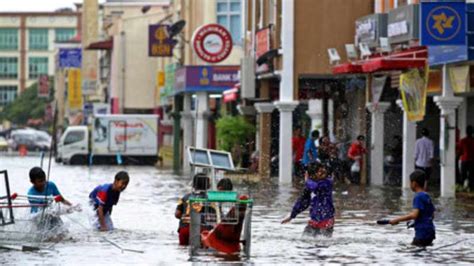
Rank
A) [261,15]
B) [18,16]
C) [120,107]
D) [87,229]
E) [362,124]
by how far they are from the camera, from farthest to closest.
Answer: [18,16]
[120,107]
[261,15]
[362,124]
[87,229]

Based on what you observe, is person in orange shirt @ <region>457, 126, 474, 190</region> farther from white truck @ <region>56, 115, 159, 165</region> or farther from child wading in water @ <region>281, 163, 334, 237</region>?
white truck @ <region>56, 115, 159, 165</region>

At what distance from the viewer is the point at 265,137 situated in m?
47.3

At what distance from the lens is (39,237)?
1931 cm

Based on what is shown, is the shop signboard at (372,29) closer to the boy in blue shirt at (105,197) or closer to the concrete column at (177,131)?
the boy in blue shirt at (105,197)

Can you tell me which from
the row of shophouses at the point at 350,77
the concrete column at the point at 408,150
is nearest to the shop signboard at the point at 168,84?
the row of shophouses at the point at 350,77

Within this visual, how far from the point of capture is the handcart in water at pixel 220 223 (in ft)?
58.0

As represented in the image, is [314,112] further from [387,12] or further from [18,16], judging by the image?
[18,16]

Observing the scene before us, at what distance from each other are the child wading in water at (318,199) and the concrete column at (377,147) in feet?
71.9

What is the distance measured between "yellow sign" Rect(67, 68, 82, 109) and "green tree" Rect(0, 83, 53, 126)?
4668cm

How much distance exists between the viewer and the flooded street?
58.8 ft

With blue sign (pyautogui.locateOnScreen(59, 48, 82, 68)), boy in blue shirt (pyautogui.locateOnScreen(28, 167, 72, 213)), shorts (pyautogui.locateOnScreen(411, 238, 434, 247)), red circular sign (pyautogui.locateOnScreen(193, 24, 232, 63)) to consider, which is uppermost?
blue sign (pyautogui.locateOnScreen(59, 48, 82, 68))

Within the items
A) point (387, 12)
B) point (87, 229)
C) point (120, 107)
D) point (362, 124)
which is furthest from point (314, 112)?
point (120, 107)

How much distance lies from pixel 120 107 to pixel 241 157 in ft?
149

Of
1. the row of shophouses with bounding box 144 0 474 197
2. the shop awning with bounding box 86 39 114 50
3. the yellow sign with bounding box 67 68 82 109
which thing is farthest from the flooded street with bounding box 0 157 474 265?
the yellow sign with bounding box 67 68 82 109
